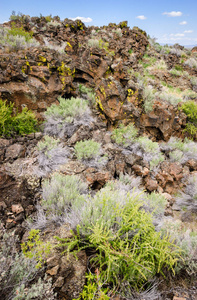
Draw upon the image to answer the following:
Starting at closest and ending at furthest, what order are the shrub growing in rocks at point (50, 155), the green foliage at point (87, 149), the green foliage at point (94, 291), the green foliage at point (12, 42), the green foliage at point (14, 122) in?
the green foliage at point (94, 291)
the shrub growing in rocks at point (50, 155)
the green foliage at point (14, 122)
the green foliage at point (87, 149)
the green foliage at point (12, 42)

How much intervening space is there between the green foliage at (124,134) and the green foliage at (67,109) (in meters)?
1.31

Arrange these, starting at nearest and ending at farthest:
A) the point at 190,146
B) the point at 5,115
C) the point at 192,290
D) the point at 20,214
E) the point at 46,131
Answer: the point at 192,290, the point at 20,214, the point at 5,115, the point at 46,131, the point at 190,146

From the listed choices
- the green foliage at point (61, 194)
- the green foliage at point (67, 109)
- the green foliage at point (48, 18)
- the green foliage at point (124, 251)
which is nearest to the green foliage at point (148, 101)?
the green foliage at point (67, 109)

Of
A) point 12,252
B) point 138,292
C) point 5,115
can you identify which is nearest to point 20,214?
point 12,252

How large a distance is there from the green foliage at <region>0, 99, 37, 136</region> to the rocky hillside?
3cm

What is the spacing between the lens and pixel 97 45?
29.3 ft

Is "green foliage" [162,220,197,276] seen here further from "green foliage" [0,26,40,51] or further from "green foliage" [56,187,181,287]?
"green foliage" [0,26,40,51]

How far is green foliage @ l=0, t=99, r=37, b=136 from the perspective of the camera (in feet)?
12.8

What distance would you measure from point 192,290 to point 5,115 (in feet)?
15.8

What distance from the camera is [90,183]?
139 inches

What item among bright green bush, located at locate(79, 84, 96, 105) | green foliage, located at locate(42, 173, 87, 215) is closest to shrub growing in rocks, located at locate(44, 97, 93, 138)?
bright green bush, located at locate(79, 84, 96, 105)

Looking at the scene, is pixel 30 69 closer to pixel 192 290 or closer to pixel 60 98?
pixel 60 98

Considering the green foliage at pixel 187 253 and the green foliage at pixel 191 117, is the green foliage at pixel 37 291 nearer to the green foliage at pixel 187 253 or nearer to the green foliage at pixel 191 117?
the green foliage at pixel 187 253

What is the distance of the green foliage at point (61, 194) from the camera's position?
272cm
